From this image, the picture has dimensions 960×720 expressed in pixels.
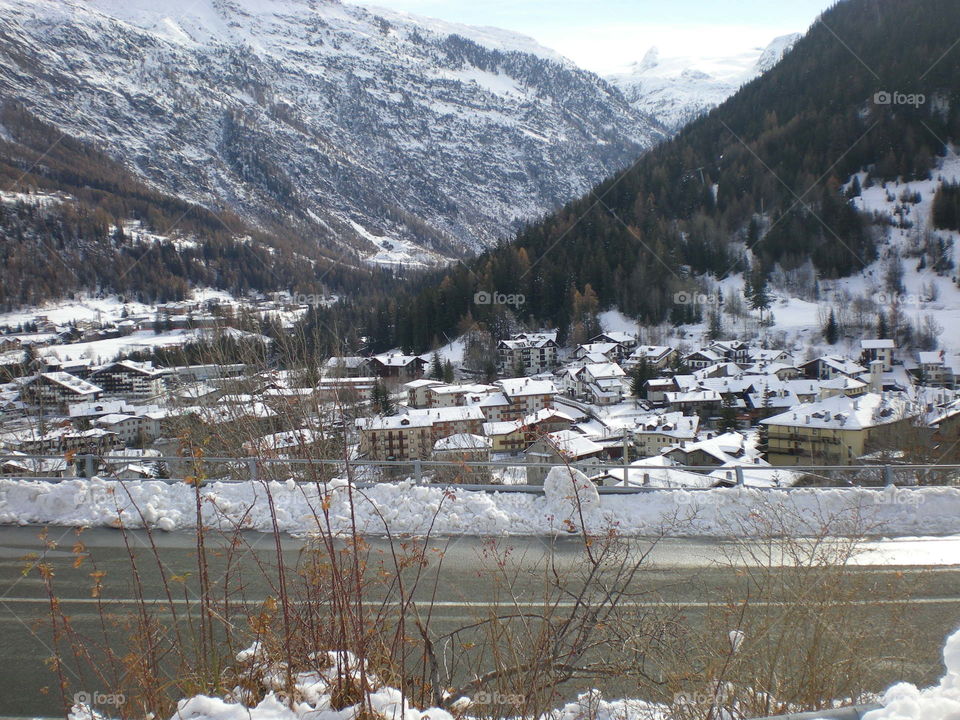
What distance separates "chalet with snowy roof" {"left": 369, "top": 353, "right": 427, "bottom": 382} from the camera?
53125 millimetres

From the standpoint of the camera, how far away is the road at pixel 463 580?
12.7 feet

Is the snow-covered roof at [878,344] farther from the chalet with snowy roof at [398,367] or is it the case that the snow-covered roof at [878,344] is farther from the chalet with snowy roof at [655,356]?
the chalet with snowy roof at [398,367]

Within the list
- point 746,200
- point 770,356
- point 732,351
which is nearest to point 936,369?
point 770,356

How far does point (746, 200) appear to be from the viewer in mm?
76750

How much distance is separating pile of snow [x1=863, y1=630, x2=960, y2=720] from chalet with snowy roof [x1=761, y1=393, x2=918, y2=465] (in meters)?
24.7

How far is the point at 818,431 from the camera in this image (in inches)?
1045

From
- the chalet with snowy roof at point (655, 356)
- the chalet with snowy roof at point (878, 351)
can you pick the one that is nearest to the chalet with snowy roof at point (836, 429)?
the chalet with snowy roof at point (655, 356)

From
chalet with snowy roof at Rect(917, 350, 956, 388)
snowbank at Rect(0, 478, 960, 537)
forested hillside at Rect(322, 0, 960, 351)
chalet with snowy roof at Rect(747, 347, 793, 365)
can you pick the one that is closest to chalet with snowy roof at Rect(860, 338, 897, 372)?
chalet with snowy roof at Rect(917, 350, 956, 388)

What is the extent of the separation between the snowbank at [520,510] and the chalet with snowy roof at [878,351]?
5045 cm

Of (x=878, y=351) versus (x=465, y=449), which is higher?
(x=465, y=449)

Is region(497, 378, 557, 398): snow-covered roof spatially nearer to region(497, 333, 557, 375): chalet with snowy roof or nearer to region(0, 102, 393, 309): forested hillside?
region(497, 333, 557, 375): chalet with snowy roof

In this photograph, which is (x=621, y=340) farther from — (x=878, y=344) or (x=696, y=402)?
(x=878, y=344)

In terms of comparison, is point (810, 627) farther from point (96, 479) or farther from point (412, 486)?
point (96, 479)

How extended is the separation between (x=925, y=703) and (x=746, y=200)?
84470 millimetres
